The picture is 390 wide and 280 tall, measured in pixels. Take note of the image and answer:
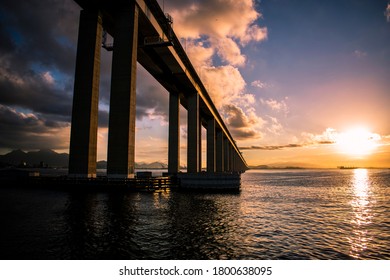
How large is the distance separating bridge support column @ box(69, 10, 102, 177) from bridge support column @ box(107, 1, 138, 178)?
12.5 ft

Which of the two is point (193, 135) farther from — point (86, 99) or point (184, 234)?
point (184, 234)

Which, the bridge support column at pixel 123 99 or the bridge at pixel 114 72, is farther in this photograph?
the bridge at pixel 114 72

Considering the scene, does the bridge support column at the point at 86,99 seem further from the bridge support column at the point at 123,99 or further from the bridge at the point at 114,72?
the bridge support column at the point at 123,99

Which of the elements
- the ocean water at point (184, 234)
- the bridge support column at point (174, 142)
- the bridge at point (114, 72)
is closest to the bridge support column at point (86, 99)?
the bridge at point (114, 72)

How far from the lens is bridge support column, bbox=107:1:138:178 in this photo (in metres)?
36.2

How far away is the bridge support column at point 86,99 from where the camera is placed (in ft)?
127

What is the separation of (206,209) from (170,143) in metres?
44.4

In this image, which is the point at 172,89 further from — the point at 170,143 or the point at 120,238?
the point at 120,238

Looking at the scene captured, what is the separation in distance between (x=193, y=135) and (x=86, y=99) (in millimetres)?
33481

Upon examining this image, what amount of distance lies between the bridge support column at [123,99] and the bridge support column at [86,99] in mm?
3809

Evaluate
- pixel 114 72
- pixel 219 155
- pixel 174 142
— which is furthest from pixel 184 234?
pixel 219 155

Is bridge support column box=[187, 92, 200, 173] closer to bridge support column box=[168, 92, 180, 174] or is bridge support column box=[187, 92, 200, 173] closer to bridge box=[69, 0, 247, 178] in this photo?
bridge support column box=[168, 92, 180, 174]

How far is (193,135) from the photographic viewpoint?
223 ft
